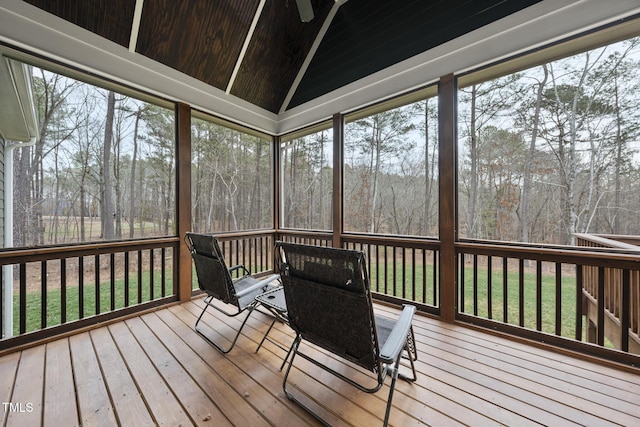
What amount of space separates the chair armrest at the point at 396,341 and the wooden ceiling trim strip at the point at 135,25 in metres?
3.93

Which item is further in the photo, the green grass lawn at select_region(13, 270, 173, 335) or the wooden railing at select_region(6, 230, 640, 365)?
the green grass lawn at select_region(13, 270, 173, 335)

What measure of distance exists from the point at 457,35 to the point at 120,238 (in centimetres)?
448

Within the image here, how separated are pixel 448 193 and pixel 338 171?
63.1 inches

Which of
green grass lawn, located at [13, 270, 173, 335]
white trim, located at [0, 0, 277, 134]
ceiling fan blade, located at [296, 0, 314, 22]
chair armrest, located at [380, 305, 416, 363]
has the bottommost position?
green grass lawn, located at [13, 270, 173, 335]

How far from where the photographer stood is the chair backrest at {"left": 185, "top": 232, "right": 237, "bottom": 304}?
85.5 inches

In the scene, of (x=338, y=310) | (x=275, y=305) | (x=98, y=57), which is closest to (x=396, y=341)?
(x=338, y=310)

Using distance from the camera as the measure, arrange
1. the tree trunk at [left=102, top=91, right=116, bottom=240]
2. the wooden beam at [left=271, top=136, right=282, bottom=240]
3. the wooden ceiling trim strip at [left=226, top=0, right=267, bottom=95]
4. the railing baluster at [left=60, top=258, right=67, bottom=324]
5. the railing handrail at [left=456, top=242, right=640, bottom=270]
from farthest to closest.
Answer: the wooden beam at [left=271, top=136, right=282, bottom=240] → the wooden ceiling trim strip at [left=226, top=0, right=267, bottom=95] → the tree trunk at [left=102, top=91, right=116, bottom=240] → the railing baluster at [left=60, top=258, right=67, bottom=324] → the railing handrail at [left=456, top=242, right=640, bottom=270]

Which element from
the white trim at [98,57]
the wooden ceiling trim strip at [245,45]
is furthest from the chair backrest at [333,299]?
the wooden ceiling trim strip at [245,45]

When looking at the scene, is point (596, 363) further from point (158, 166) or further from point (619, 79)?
point (158, 166)

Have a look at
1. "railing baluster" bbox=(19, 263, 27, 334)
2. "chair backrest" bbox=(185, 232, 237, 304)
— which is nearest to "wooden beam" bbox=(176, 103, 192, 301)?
"chair backrest" bbox=(185, 232, 237, 304)

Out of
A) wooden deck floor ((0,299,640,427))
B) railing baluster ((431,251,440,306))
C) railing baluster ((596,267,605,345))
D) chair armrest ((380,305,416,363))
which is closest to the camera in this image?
chair armrest ((380,305,416,363))

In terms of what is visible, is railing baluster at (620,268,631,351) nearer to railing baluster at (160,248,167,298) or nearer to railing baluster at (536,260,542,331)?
railing baluster at (536,260,542,331)

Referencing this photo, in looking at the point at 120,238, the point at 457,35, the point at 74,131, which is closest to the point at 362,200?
the point at 457,35

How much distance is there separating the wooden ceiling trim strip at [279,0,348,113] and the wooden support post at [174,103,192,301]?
5.78ft
